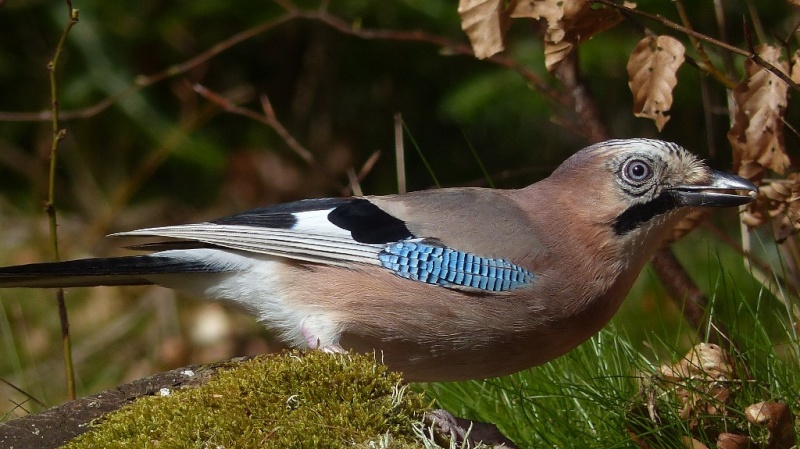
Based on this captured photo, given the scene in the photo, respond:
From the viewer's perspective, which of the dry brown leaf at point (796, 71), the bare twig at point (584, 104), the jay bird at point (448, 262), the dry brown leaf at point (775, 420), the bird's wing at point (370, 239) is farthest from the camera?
the bare twig at point (584, 104)

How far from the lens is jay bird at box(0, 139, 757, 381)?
338 centimetres

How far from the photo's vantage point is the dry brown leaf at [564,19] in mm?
3252

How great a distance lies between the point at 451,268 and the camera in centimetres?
349

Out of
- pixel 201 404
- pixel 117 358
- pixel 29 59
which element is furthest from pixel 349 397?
pixel 29 59

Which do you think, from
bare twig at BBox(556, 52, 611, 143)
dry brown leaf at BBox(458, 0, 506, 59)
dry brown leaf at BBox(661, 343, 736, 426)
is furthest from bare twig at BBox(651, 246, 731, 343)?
dry brown leaf at BBox(458, 0, 506, 59)

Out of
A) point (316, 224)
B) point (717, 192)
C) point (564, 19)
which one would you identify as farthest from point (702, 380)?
point (316, 224)

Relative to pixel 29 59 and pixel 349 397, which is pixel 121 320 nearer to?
pixel 29 59

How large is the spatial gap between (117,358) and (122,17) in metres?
2.54

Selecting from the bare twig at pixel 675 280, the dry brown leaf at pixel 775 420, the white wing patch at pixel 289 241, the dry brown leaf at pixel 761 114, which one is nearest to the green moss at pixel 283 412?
the white wing patch at pixel 289 241

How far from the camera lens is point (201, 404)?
8.89 ft

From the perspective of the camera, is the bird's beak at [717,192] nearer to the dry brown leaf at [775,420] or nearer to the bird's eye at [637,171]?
the bird's eye at [637,171]

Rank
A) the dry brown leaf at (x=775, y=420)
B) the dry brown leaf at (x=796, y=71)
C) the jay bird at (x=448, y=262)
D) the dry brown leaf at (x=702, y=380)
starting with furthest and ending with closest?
the jay bird at (x=448, y=262) < the dry brown leaf at (x=796, y=71) < the dry brown leaf at (x=702, y=380) < the dry brown leaf at (x=775, y=420)

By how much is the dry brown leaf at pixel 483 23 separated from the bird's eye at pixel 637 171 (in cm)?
65

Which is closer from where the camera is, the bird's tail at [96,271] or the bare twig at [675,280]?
the bird's tail at [96,271]
